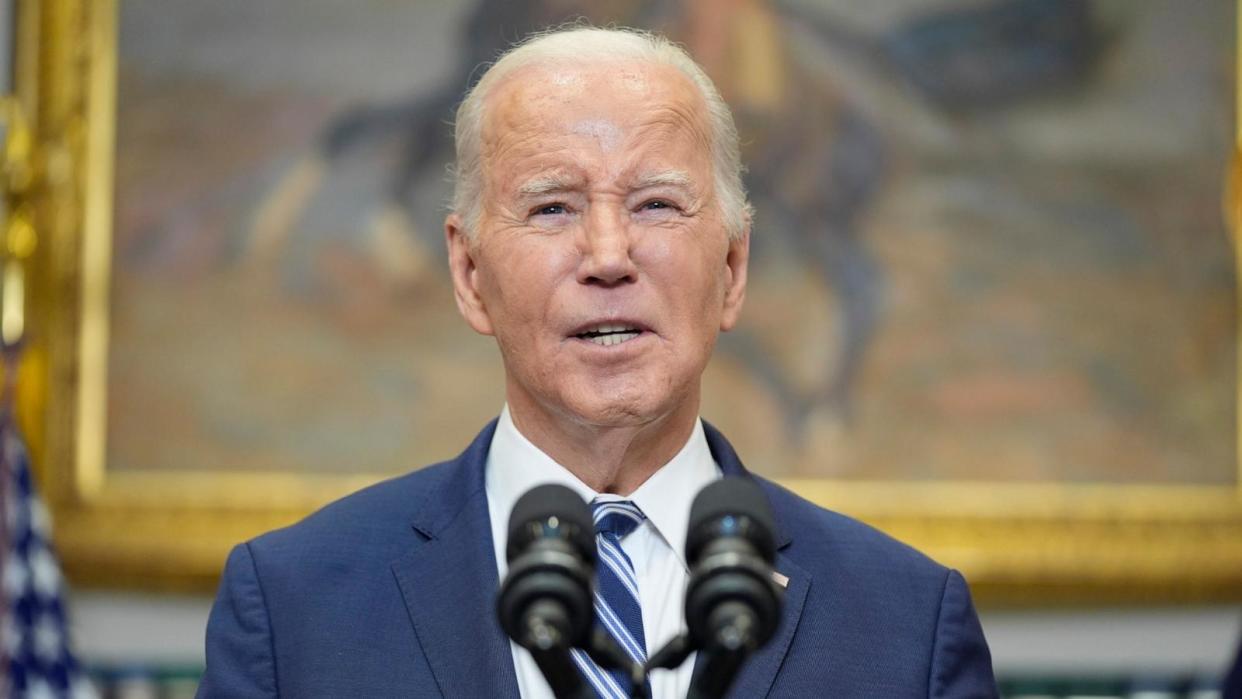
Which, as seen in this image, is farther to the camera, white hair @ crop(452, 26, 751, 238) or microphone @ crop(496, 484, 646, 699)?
white hair @ crop(452, 26, 751, 238)

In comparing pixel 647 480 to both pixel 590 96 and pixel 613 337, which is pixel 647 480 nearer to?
pixel 613 337

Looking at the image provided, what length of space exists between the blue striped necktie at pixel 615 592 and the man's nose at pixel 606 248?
15.4 inches

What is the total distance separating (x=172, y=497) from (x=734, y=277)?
3963 mm

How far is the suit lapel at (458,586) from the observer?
2637 millimetres

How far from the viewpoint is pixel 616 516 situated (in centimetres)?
282

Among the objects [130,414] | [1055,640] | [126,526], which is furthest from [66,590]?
[1055,640]

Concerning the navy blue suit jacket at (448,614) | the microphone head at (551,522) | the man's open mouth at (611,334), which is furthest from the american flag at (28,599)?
the microphone head at (551,522)

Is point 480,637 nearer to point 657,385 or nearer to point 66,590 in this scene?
point 657,385

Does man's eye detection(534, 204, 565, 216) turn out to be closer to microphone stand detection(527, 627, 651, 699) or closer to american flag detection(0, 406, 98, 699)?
microphone stand detection(527, 627, 651, 699)

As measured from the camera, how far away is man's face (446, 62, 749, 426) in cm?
272

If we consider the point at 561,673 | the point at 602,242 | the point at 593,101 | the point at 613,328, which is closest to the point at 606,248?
the point at 602,242

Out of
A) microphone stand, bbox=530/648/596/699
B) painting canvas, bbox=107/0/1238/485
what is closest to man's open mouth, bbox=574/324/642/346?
microphone stand, bbox=530/648/596/699

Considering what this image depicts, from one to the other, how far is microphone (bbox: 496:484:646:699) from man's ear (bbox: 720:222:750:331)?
3.72ft

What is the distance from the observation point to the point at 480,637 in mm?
2674
